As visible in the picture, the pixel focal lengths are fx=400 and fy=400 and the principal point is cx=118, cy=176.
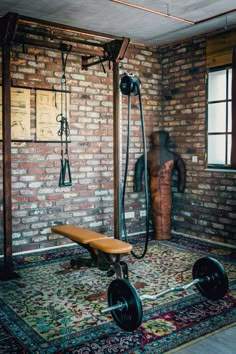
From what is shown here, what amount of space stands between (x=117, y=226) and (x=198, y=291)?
132cm

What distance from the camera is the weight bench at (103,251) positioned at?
12.2ft

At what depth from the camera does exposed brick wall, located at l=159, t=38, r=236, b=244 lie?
561 cm

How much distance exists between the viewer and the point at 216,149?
5.74 m

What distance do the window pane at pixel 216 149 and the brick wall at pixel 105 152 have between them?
116 mm

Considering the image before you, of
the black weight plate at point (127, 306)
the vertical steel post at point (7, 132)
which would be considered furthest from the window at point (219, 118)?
the black weight plate at point (127, 306)

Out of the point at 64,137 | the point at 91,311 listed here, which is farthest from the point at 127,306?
the point at 64,137

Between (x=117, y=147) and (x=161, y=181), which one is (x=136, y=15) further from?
(x=161, y=181)

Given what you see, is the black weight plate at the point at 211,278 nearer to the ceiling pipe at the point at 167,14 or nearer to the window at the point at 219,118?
the window at the point at 219,118

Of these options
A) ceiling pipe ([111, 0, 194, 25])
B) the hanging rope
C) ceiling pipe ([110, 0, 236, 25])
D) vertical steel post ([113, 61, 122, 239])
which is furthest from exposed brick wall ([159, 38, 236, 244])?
the hanging rope

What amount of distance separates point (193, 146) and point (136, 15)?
6.91 ft

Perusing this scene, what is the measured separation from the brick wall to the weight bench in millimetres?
1022

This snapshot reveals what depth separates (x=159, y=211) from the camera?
238 inches

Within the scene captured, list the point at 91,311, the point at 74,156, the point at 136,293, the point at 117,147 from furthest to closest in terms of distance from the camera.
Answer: the point at 74,156
the point at 117,147
the point at 91,311
the point at 136,293

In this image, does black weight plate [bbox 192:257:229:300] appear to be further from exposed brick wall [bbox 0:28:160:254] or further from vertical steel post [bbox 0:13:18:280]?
exposed brick wall [bbox 0:28:160:254]
